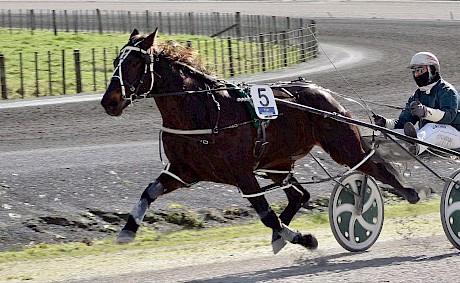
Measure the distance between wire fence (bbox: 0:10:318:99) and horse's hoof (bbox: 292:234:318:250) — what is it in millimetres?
4801

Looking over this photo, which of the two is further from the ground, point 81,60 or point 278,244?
point 278,244

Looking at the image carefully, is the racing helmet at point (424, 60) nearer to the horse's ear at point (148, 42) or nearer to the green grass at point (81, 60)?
the horse's ear at point (148, 42)

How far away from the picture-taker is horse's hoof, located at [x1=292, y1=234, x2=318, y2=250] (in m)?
8.20

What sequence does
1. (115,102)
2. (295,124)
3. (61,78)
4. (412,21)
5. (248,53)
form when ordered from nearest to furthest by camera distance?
(115,102) < (295,124) < (61,78) < (248,53) < (412,21)

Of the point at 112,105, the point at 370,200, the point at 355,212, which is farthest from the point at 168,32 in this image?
the point at 112,105

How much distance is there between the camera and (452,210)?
8.61m

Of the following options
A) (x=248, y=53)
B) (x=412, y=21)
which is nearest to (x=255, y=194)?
(x=248, y=53)

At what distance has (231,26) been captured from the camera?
33250 mm

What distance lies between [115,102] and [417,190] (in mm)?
2868

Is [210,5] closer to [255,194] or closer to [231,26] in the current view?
[231,26]

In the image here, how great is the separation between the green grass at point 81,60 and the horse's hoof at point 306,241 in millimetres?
12508

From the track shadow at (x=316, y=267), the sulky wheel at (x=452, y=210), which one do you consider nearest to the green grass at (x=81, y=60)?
the sulky wheel at (x=452, y=210)

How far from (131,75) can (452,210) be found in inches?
114

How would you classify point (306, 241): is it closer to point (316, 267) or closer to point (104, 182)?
point (316, 267)
